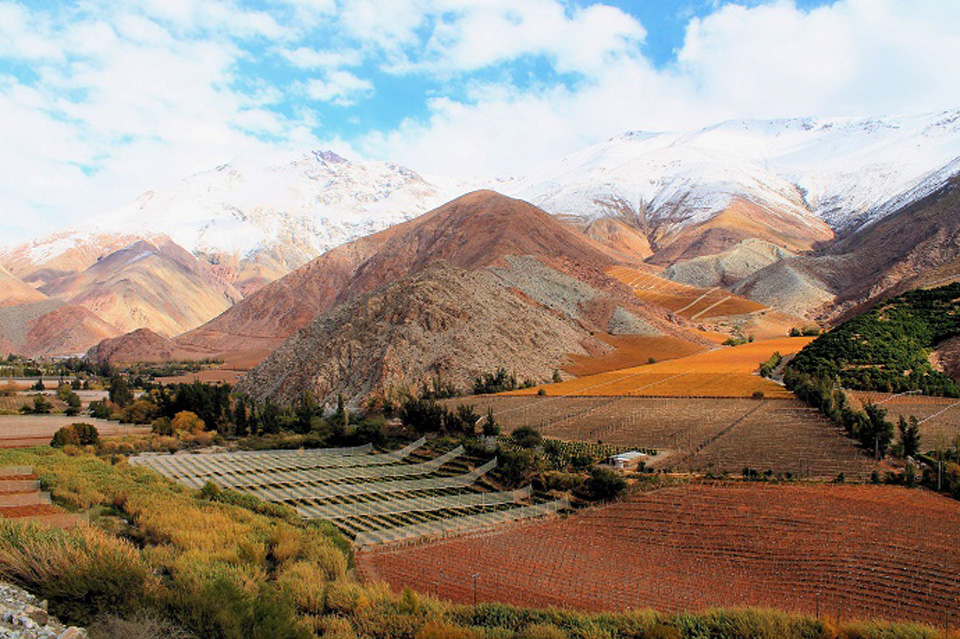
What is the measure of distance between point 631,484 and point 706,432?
33.3 ft

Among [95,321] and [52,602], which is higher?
[95,321]

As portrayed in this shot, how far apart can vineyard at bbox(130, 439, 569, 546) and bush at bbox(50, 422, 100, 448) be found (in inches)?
166

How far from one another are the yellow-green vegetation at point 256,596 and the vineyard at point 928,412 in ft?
74.4

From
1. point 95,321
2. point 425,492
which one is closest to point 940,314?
point 425,492

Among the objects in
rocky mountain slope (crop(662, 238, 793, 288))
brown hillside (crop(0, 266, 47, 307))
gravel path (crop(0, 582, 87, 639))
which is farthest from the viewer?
brown hillside (crop(0, 266, 47, 307))

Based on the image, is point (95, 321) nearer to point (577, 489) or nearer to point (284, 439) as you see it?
point (284, 439)

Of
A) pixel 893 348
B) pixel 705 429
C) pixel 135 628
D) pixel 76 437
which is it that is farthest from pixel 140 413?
pixel 893 348

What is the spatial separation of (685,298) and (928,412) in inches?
3495

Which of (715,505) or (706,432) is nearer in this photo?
(715,505)

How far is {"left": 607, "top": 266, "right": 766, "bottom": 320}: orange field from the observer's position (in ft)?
380

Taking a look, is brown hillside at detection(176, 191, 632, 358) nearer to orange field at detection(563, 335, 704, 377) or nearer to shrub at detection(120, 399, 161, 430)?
orange field at detection(563, 335, 704, 377)

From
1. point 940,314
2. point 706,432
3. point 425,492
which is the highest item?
point 940,314

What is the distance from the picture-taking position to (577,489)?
33375 mm

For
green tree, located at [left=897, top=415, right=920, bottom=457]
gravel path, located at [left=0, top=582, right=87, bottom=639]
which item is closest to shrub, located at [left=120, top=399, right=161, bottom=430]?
gravel path, located at [left=0, top=582, right=87, bottom=639]
